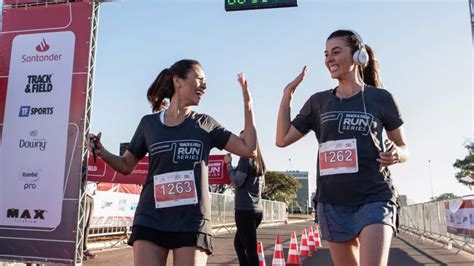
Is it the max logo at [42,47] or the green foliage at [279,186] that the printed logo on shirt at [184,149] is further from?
the green foliage at [279,186]

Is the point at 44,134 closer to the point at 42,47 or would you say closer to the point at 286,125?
the point at 42,47

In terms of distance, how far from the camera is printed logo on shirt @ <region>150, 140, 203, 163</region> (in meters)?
2.83

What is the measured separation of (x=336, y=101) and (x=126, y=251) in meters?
8.74

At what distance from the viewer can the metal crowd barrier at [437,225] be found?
11945 millimetres

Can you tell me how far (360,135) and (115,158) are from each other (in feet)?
5.15

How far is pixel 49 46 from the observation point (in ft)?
18.0

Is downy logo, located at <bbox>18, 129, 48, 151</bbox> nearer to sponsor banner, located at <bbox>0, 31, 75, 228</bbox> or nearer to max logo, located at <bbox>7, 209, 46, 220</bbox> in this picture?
sponsor banner, located at <bbox>0, 31, 75, 228</bbox>

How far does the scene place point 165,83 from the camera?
10.7 ft

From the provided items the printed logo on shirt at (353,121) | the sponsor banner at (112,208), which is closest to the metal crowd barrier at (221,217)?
the sponsor banner at (112,208)

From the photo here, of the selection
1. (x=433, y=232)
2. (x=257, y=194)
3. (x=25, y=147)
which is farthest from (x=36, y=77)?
(x=433, y=232)

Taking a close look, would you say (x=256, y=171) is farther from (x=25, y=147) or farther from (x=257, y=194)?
(x=25, y=147)

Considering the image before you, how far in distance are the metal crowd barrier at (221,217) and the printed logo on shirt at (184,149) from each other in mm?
8899

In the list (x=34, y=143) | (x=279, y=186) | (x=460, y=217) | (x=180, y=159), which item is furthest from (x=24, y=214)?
(x=279, y=186)

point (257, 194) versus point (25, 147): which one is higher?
point (25, 147)
